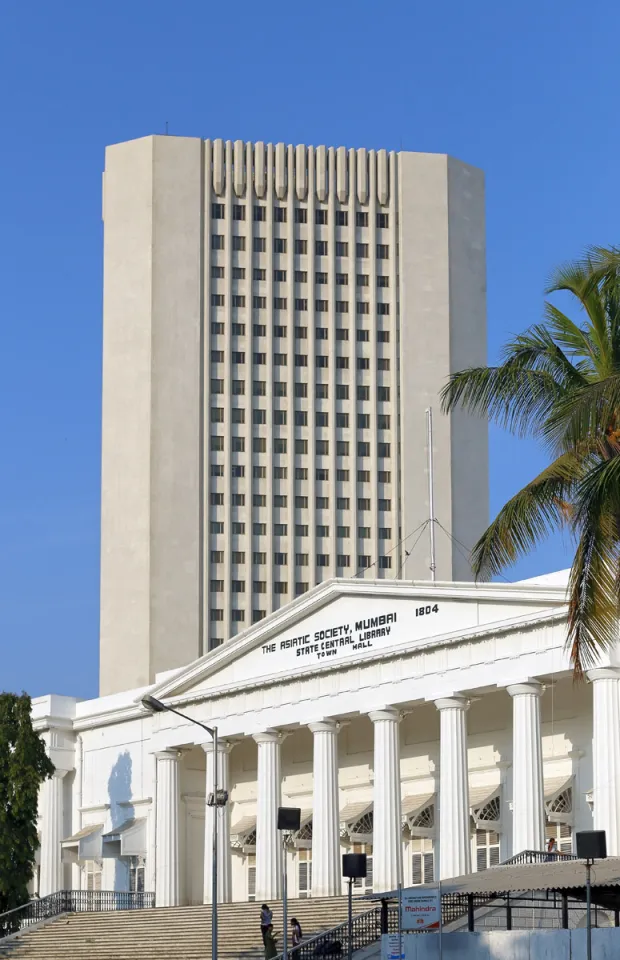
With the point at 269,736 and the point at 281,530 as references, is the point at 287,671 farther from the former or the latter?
the point at 281,530

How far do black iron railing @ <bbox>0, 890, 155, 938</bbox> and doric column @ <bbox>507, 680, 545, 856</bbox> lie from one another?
17657 mm

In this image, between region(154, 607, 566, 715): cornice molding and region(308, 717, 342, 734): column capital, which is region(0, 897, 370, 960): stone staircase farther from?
region(154, 607, 566, 715): cornice molding

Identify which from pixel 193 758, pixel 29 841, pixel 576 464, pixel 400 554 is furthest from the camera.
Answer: pixel 400 554

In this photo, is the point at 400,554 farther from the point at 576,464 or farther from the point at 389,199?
the point at 576,464

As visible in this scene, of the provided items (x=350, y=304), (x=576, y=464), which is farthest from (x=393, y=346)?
(x=576, y=464)

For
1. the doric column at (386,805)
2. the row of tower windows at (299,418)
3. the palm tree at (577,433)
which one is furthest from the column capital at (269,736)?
the row of tower windows at (299,418)

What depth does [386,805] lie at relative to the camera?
53.9 m

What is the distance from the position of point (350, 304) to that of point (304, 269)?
3.56 meters

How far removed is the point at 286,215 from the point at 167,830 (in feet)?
160

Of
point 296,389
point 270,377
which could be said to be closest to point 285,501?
point 296,389

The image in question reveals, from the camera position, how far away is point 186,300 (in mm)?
100375

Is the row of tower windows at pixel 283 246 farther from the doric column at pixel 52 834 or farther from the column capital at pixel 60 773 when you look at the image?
the doric column at pixel 52 834

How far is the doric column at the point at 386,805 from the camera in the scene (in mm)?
53156

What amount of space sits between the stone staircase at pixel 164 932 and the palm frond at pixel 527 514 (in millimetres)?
21705
